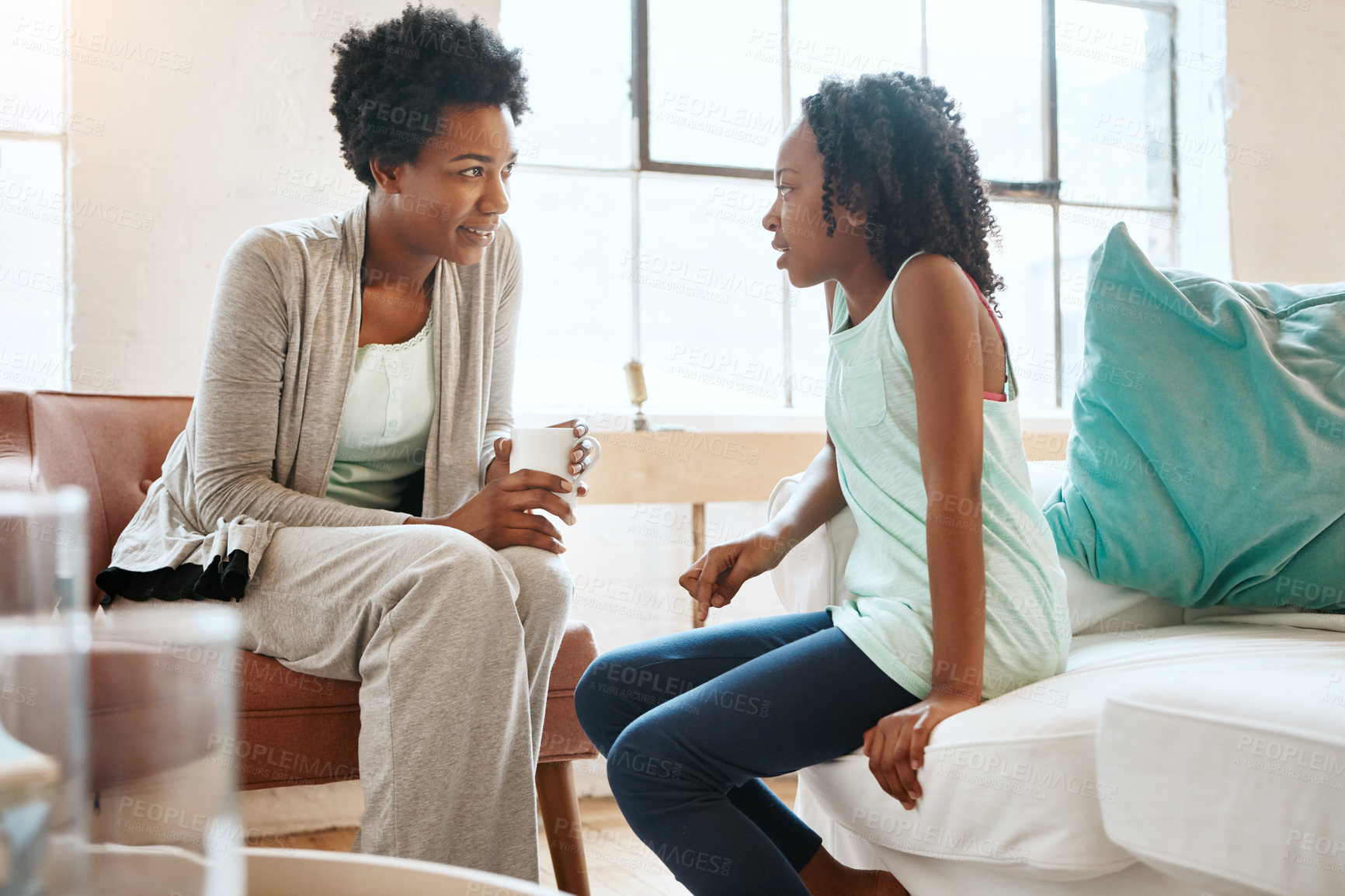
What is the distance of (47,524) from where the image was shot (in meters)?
0.34

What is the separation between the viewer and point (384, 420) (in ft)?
4.63

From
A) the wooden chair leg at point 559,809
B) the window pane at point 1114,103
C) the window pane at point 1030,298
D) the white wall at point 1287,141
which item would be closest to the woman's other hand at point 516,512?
the wooden chair leg at point 559,809

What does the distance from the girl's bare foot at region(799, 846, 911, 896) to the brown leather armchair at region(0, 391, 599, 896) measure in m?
0.39

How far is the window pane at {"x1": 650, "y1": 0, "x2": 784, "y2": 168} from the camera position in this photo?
2.67 metres

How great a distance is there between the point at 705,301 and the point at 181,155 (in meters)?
1.26

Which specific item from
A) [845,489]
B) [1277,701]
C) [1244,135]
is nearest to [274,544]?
[845,489]

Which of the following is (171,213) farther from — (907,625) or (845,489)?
(907,625)

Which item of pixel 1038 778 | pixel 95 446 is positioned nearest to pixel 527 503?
pixel 1038 778

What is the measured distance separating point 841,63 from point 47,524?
279 centimetres

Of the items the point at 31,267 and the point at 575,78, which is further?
the point at 575,78

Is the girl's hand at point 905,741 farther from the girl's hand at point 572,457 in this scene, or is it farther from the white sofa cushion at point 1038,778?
the girl's hand at point 572,457

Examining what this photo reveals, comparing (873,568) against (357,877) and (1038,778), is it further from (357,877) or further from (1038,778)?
(357,877)

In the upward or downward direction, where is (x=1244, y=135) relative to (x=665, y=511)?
upward

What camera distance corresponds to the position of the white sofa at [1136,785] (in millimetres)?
730
